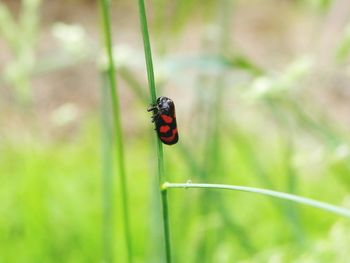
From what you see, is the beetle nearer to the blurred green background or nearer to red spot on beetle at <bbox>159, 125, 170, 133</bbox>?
red spot on beetle at <bbox>159, 125, 170, 133</bbox>

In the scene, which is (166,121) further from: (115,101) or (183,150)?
(183,150)

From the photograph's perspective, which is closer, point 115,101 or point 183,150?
point 115,101

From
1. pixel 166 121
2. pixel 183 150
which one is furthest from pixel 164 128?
pixel 183 150

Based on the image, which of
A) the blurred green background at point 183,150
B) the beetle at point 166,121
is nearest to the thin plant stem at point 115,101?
the beetle at point 166,121

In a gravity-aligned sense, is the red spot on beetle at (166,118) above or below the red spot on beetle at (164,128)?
above

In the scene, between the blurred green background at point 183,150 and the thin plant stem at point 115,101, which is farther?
the blurred green background at point 183,150

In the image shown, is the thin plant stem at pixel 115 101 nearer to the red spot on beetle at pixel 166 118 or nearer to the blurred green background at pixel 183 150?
the red spot on beetle at pixel 166 118

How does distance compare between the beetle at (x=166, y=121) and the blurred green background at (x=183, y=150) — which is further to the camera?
the blurred green background at (x=183, y=150)

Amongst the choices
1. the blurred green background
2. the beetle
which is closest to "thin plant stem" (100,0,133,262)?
the beetle
